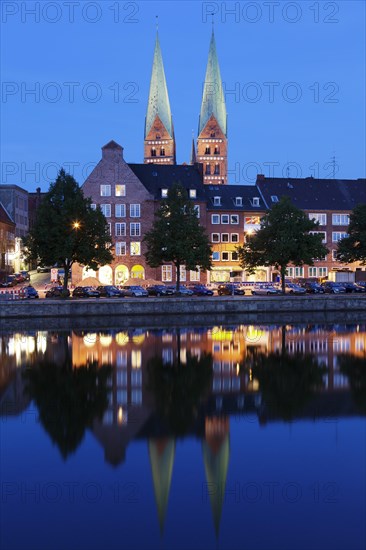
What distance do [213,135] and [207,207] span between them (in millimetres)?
79831

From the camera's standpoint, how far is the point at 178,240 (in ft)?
242

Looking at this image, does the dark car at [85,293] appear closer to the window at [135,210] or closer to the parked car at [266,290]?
the parked car at [266,290]

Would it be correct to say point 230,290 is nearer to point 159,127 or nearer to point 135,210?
point 135,210

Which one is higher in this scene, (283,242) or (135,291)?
(283,242)

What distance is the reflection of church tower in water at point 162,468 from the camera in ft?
55.4

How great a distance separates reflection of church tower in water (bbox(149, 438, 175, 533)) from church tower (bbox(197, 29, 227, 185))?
494ft

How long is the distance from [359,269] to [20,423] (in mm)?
80254

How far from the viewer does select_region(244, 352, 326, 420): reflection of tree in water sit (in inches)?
1086

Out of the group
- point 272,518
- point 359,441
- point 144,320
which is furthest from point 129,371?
point 144,320

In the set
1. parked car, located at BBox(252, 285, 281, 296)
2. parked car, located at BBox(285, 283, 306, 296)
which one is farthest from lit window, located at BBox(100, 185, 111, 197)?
parked car, located at BBox(285, 283, 306, 296)

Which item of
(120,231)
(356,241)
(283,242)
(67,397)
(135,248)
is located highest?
(120,231)

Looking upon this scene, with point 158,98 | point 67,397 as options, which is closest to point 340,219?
point 67,397

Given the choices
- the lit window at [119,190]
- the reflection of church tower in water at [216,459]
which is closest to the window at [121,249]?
the lit window at [119,190]

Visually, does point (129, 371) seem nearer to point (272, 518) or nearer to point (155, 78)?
point (272, 518)
